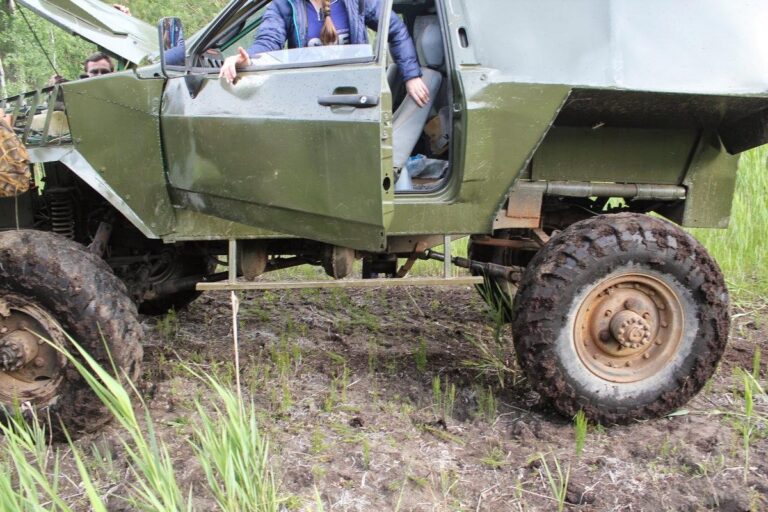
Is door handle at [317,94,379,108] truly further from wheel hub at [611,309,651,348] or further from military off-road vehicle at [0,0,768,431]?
wheel hub at [611,309,651,348]

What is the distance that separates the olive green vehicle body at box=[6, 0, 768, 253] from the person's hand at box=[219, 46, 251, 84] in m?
0.06

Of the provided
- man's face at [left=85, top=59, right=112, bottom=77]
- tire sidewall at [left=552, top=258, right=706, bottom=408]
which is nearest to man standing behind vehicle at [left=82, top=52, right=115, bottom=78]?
man's face at [left=85, top=59, right=112, bottom=77]

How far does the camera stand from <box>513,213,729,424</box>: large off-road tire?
10.5 feet

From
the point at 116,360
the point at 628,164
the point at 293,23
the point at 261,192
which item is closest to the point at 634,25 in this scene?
the point at 628,164

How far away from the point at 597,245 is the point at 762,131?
3.12 ft

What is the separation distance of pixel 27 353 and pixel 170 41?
1459 millimetres

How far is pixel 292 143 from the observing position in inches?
120

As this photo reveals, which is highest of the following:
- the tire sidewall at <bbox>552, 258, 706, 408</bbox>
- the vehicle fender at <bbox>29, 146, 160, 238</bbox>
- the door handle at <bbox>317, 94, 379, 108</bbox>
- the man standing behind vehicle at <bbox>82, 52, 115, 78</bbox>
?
the man standing behind vehicle at <bbox>82, 52, 115, 78</bbox>

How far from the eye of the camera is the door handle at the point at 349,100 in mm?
2916

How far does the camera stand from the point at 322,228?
10.3ft

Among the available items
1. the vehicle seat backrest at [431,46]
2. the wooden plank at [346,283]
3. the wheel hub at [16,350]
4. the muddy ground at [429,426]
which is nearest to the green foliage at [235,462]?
the muddy ground at [429,426]

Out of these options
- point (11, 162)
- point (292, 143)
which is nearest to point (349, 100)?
point (292, 143)

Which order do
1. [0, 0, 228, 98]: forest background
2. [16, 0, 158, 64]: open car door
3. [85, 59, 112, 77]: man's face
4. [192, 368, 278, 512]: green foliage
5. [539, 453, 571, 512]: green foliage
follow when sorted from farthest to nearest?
[0, 0, 228, 98]: forest background < [85, 59, 112, 77]: man's face < [16, 0, 158, 64]: open car door < [539, 453, 571, 512]: green foliage < [192, 368, 278, 512]: green foliage

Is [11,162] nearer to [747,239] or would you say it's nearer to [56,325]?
[56,325]
